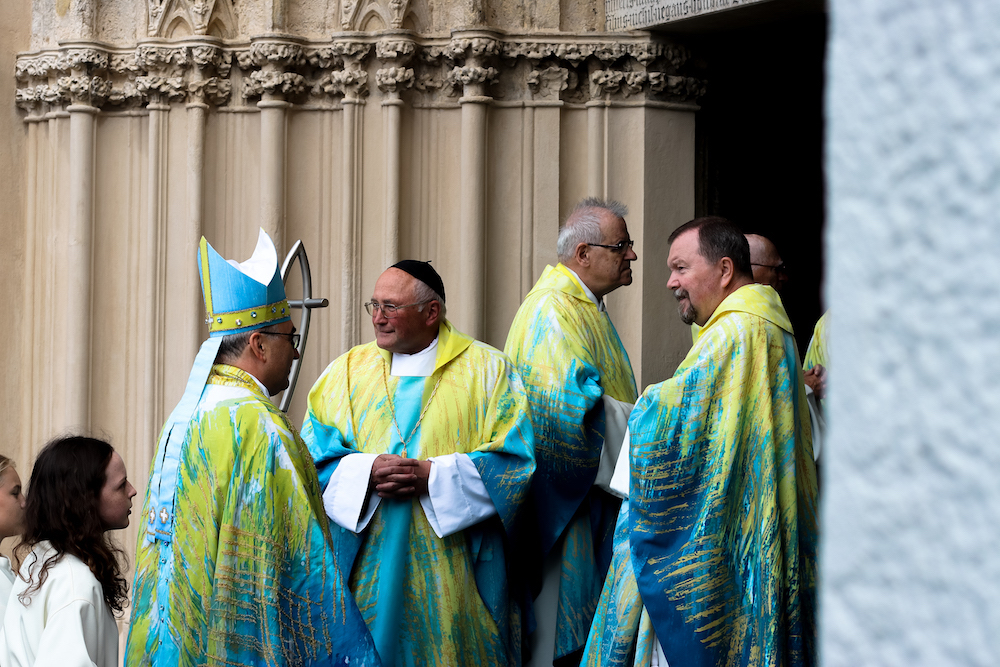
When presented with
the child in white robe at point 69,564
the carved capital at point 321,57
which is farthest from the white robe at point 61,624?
the carved capital at point 321,57

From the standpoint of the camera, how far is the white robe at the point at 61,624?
8.45 feet

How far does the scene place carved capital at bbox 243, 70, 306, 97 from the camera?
563 cm

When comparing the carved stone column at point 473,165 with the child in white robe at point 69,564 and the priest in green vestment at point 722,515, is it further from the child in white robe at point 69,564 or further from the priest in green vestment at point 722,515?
the child in white robe at point 69,564

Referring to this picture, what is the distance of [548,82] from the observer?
18.4 feet

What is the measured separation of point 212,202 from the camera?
5832 millimetres

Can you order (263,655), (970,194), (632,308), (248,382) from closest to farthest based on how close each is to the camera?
(970,194)
(263,655)
(248,382)
(632,308)

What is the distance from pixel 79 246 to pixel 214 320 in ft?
10.1

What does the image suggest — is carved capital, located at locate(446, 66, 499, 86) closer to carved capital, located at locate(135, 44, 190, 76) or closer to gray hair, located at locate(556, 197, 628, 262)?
gray hair, located at locate(556, 197, 628, 262)

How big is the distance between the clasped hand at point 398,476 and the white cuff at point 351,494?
0.11ft

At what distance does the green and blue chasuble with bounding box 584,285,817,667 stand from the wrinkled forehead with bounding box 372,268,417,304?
1.14m

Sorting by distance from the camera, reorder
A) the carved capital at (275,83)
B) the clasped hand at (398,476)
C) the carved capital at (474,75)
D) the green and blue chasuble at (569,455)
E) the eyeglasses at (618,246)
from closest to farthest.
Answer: the clasped hand at (398,476)
the green and blue chasuble at (569,455)
the eyeglasses at (618,246)
the carved capital at (474,75)
the carved capital at (275,83)

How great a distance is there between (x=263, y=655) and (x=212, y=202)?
139 inches

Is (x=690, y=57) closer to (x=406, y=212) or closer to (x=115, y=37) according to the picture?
(x=406, y=212)

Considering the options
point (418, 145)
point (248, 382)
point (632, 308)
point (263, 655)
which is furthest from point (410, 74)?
point (263, 655)
